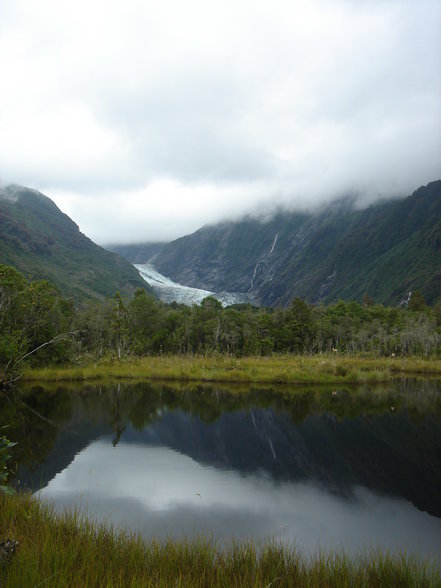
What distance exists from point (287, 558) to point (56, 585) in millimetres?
Answer: 3348

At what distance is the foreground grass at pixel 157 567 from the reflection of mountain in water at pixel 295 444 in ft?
16.3

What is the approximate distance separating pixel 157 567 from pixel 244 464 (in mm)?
8232

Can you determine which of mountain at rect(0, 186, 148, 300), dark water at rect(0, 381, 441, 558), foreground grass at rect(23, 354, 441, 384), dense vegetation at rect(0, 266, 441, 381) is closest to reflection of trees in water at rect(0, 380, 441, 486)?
dark water at rect(0, 381, 441, 558)

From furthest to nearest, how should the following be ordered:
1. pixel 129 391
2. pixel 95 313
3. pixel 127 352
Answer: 1. pixel 95 313
2. pixel 127 352
3. pixel 129 391

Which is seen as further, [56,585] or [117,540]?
[117,540]

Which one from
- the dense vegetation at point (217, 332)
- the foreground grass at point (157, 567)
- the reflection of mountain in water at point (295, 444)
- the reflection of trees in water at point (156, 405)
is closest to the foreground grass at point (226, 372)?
the reflection of trees in water at point (156, 405)

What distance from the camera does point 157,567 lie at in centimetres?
659

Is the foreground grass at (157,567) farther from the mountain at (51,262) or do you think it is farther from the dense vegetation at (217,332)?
the mountain at (51,262)

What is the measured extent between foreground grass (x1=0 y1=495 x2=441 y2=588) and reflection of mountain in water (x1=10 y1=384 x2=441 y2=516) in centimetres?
498

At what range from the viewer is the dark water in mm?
10000

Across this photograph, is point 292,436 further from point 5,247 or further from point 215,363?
point 5,247

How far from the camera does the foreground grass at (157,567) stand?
5711 millimetres

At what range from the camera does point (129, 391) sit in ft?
91.3

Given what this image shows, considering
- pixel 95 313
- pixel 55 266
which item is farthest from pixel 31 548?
pixel 55 266
